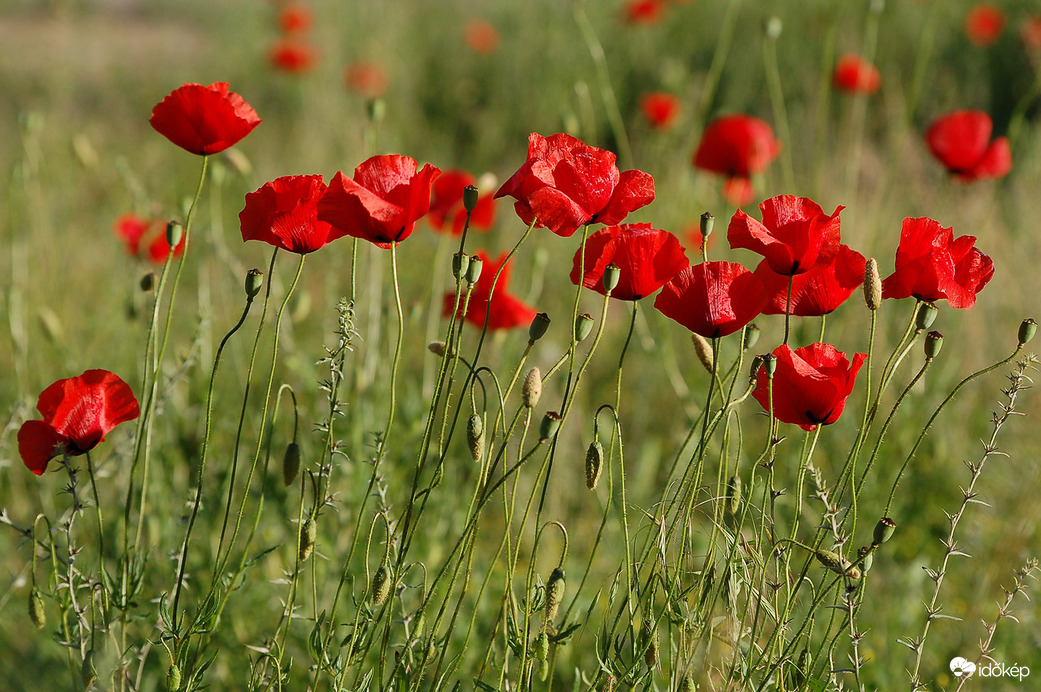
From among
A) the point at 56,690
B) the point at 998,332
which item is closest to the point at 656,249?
the point at 56,690

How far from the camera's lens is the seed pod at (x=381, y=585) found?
0.94 meters

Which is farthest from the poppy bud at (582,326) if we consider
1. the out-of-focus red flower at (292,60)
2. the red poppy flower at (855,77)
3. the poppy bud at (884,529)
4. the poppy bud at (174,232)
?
the out-of-focus red flower at (292,60)

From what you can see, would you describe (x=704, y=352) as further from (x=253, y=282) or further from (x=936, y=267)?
(x=253, y=282)

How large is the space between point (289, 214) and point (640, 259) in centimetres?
39

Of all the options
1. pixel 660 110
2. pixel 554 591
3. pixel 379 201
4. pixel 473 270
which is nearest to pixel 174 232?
pixel 379 201

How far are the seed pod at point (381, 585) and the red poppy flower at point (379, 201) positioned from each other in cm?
36

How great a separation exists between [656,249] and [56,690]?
134 cm

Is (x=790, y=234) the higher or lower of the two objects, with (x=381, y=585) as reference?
higher

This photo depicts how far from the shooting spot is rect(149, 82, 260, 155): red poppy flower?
1.06 meters

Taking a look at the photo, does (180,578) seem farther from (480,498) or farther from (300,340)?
(300,340)

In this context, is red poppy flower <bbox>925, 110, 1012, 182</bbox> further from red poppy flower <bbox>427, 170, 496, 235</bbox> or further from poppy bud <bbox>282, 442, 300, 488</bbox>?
poppy bud <bbox>282, 442, 300, 488</bbox>

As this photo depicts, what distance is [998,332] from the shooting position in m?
2.61

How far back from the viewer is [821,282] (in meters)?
1.00

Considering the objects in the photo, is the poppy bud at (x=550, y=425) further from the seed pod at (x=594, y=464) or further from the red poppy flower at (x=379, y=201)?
the red poppy flower at (x=379, y=201)
